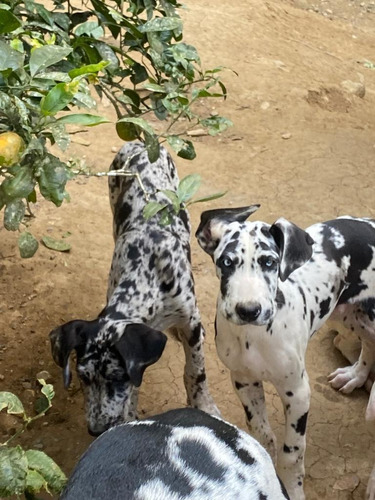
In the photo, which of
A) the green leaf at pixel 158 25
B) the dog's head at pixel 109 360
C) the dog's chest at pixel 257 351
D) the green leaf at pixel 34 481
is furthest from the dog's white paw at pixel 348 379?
the green leaf at pixel 34 481

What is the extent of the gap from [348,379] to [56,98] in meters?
3.46

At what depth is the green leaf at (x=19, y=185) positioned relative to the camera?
2812 mm

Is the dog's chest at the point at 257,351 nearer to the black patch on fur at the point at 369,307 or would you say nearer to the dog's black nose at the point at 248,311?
the dog's black nose at the point at 248,311

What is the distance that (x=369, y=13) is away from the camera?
12703 millimetres

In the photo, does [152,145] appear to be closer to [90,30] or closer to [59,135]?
[90,30]

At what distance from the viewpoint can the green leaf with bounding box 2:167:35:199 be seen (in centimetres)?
281

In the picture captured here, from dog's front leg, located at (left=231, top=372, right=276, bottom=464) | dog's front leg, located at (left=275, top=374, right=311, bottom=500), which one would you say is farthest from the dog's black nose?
dog's front leg, located at (left=231, top=372, right=276, bottom=464)

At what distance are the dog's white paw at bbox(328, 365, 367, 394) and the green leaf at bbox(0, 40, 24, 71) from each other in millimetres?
3454

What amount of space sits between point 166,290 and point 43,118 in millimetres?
2414

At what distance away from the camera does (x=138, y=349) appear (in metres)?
4.16

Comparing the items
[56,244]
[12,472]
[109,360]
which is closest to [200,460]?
[12,472]

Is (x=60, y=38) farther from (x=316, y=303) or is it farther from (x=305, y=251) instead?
(x=316, y=303)

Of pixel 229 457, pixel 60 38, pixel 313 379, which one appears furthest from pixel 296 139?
pixel 229 457

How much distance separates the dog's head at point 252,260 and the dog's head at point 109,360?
19.3 inches
